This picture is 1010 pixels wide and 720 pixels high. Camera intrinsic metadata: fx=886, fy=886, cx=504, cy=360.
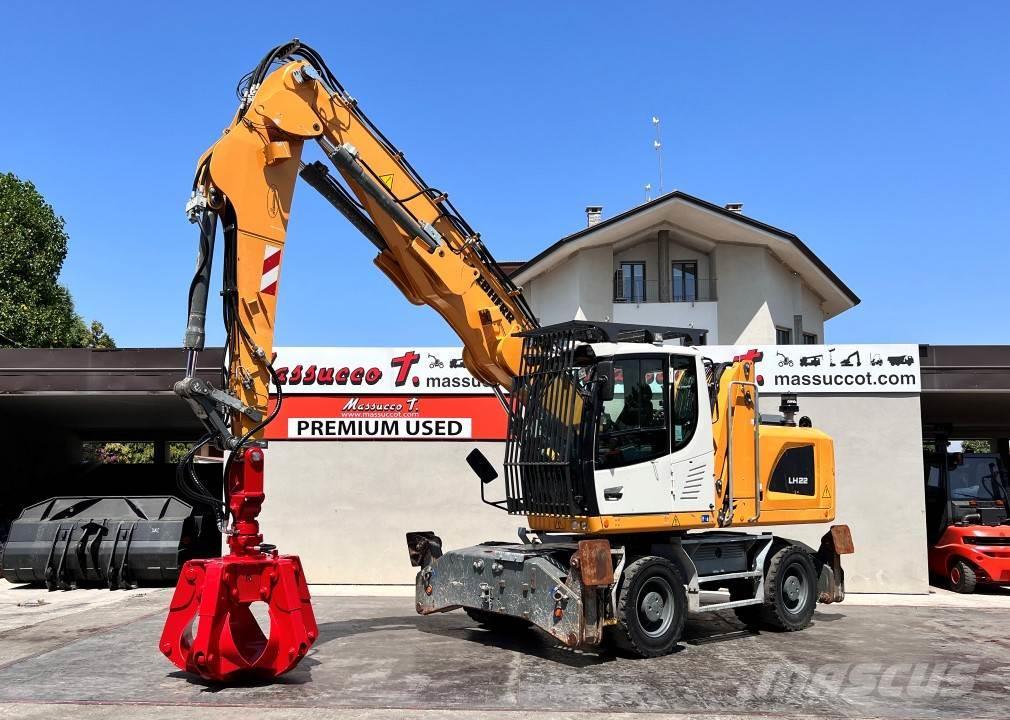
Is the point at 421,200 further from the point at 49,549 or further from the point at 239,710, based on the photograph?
the point at 49,549

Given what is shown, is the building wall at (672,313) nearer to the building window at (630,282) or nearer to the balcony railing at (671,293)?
the balcony railing at (671,293)

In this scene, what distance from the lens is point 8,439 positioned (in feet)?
67.4

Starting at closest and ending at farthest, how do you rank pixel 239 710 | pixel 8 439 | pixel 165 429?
pixel 239 710 → pixel 8 439 → pixel 165 429

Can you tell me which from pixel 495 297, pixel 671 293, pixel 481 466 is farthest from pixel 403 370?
pixel 671 293

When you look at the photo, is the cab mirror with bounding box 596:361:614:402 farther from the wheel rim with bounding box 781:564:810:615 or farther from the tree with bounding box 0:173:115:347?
the tree with bounding box 0:173:115:347

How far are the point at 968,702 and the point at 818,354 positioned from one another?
26.9ft

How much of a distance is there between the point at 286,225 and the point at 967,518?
12.9 metres

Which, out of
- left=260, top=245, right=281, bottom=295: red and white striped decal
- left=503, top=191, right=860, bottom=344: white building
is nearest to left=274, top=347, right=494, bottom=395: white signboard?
left=260, top=245, right=281, bottom=295: red and white striped decal

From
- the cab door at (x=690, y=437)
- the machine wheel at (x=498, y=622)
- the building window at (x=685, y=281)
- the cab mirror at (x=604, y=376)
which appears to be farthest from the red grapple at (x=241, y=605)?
the building window at (x=685, y=281)

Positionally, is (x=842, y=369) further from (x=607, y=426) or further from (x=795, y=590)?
(x=607, y=426)

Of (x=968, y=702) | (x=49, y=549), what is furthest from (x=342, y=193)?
(x=49, y=549)

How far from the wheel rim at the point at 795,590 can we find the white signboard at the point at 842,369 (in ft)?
14.9

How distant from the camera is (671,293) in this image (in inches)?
971

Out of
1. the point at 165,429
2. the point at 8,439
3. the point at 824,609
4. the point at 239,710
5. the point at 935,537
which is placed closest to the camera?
the point at 239,710
